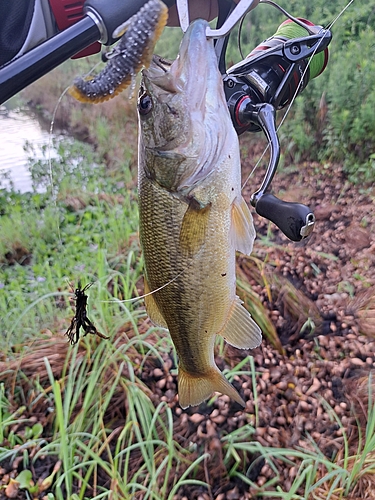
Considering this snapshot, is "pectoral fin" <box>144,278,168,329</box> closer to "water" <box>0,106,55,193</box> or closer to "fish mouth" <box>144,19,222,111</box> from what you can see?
"fish mouth" <box>144,19,222,111</box>

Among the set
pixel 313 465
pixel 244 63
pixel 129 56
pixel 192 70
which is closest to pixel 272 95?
pixel 244 63

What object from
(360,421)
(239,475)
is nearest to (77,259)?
(239,475)

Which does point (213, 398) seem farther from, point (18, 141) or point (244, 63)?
point (18, 141)

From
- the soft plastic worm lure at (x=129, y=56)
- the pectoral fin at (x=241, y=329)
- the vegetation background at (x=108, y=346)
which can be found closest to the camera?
the soft plastic worm lure at (x=129, y=56)

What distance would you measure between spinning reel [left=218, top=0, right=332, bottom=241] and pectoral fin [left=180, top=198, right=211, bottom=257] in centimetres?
15

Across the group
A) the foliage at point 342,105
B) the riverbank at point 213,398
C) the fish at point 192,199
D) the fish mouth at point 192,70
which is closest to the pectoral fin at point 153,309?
the fish at point 192,199

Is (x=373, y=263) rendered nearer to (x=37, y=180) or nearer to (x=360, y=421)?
(x=360, y=421)

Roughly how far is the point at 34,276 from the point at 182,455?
2.09 metres

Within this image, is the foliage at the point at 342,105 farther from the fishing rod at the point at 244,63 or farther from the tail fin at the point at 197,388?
the tail fin at the point at 197,388

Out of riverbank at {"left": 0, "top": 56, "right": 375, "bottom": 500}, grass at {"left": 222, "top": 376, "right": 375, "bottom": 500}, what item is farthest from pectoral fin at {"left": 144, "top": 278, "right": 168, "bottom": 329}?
grass at {"left": 222, "top": 376, "right": 375, "bottom": 500}

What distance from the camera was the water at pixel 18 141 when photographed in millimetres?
5781

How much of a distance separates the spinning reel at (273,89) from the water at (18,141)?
4.43 m

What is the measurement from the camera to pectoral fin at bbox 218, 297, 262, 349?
4.25ft

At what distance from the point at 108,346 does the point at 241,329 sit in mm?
1170
